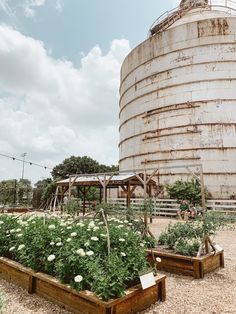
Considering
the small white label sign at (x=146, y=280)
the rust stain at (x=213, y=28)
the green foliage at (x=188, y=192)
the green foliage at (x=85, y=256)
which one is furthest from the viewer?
the rust stain at (x=213, y=28)

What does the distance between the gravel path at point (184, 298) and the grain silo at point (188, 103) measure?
13.0m

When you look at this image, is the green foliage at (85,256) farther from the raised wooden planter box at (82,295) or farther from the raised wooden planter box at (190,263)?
the raised wooden planter box at (190,263)

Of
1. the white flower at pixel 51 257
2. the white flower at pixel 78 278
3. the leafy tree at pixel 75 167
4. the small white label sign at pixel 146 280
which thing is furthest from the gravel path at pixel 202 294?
the leafy tree at pixel 75 167

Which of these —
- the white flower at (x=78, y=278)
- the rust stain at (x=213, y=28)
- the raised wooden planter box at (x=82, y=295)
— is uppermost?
the rust stain at (x=213, y=28)

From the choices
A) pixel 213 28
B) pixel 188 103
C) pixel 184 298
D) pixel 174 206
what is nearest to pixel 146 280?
pixel 184 298

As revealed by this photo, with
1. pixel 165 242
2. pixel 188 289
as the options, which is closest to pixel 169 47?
pixel 165 242

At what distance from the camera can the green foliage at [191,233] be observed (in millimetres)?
5672

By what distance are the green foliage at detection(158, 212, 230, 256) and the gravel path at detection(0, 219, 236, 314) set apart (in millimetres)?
604

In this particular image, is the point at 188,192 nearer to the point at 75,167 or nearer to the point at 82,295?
the point at 82,295

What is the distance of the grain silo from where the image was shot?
57.2ft

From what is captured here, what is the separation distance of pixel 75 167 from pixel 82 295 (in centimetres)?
4123

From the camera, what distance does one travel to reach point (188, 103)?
18453mm

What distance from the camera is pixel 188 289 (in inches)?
179

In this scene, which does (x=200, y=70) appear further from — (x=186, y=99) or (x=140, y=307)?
(x=140, y=307)
